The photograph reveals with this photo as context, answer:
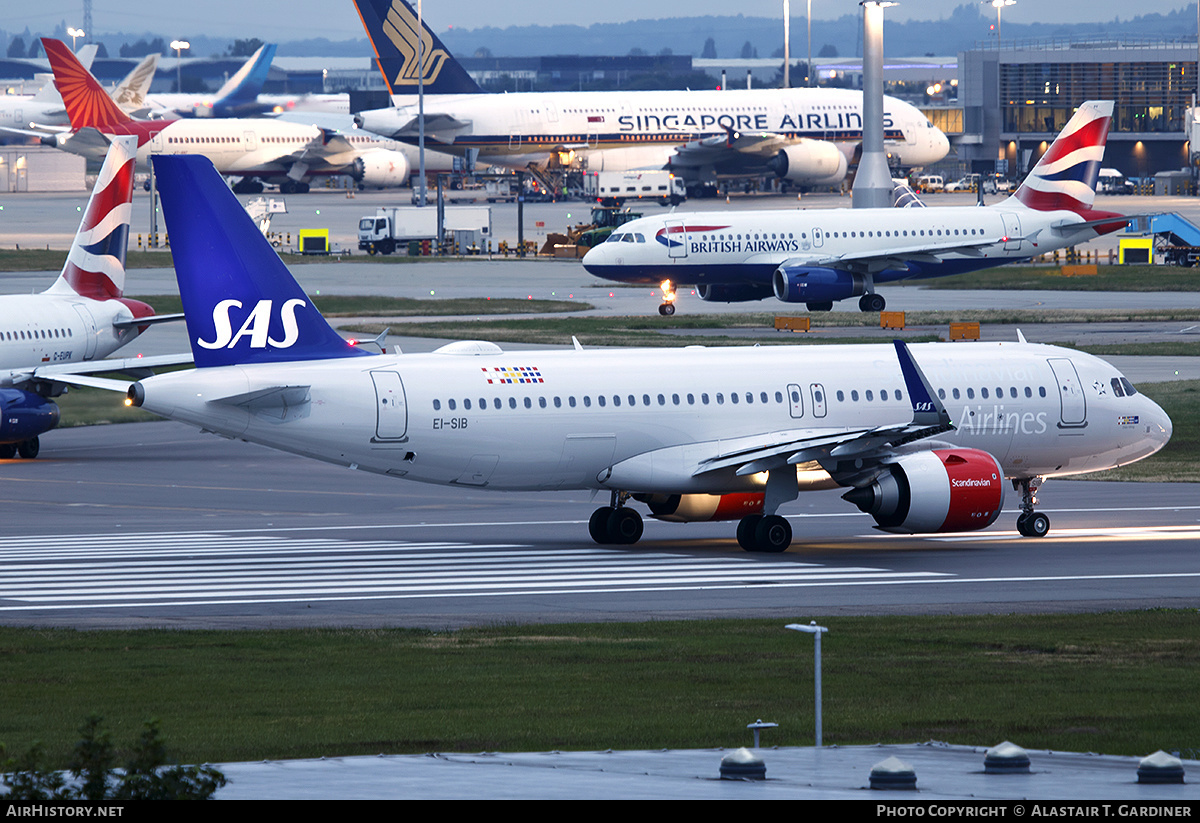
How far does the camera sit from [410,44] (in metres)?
147

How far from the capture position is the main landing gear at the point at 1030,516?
3425 cm

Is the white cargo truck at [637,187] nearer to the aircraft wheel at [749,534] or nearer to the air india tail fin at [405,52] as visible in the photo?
the air india tail fin at [405,52]

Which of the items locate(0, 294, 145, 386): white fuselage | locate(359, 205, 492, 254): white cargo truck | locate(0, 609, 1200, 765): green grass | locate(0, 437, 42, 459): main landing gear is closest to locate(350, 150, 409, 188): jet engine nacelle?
locate(359, 205, 492, 254): white cargo truck

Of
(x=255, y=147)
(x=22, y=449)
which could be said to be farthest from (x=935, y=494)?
(x=255, y=147)

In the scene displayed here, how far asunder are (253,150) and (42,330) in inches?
4339

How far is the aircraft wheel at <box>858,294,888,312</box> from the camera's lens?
3120 inches

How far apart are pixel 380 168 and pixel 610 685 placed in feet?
472

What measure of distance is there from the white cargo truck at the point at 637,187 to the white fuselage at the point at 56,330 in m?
86.7

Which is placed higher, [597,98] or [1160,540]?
[597,98]

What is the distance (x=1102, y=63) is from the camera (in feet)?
575

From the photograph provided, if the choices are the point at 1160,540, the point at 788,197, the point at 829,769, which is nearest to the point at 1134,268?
the point at 788,197

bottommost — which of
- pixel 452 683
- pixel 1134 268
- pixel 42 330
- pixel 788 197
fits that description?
pixel 452 683
